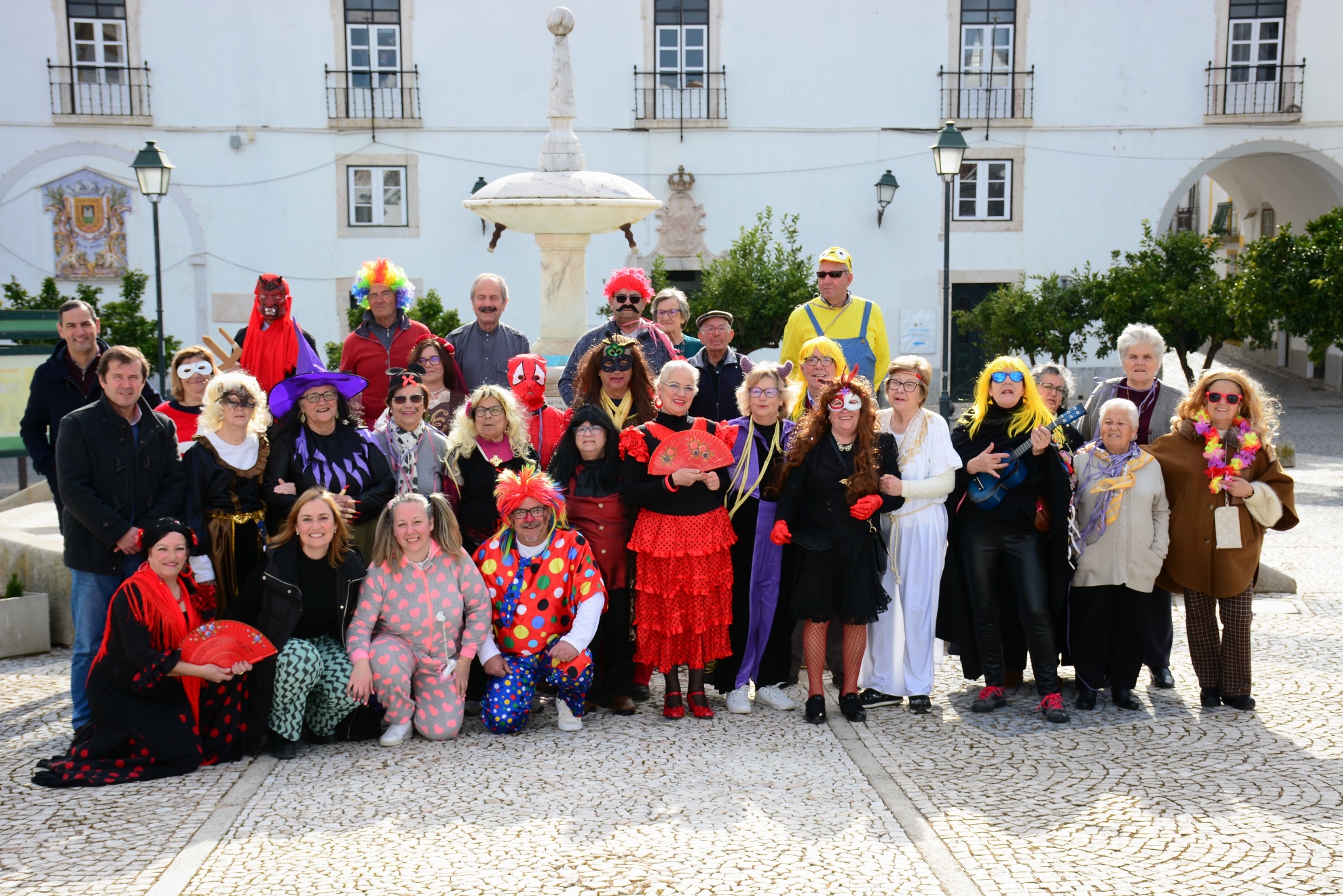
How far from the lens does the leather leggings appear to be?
18.2 ft

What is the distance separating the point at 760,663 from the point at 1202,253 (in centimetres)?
1637

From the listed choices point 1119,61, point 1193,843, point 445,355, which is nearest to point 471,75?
point 1119,61

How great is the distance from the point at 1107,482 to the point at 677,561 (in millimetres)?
2089

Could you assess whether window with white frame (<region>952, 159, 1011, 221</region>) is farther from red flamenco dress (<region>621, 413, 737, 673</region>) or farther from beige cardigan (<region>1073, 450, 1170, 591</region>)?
red flamenco dress (<region>621, 413, 737, 673</region>)

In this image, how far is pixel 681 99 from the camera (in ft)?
70.1

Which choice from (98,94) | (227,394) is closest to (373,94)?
(98,94)

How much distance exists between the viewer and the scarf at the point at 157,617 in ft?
15.9

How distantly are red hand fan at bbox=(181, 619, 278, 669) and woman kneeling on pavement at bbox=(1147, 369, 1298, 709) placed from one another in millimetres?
4187

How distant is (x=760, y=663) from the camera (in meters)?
5.70

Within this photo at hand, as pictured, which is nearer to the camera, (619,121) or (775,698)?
(775,698)

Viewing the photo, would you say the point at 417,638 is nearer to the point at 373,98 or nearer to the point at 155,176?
the point at 155,176

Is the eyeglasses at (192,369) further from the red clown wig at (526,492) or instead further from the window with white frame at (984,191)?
the window with white frame at (984,191)

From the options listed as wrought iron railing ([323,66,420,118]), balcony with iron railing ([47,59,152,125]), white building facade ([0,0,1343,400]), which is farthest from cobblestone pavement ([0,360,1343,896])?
balcony with iron railing ([47,59,152,125])

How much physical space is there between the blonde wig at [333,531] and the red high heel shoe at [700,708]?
5.66 feet
